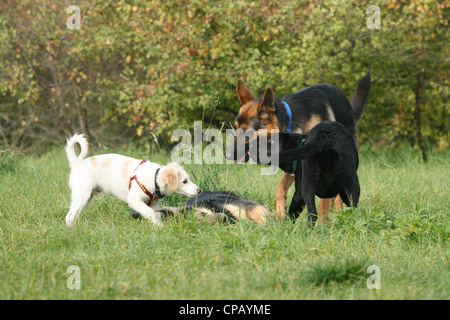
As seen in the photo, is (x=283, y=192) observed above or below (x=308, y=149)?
below

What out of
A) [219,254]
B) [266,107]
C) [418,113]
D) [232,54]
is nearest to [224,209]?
[266,107]

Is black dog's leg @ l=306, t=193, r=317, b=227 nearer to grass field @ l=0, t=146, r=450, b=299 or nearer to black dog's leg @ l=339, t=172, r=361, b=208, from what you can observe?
grass field @ l=0, t=146, r=450, b=299

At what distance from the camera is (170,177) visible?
544 centimetres

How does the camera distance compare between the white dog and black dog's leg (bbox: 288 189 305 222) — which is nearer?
black dog's leg (bbox: 288 189 305 222)

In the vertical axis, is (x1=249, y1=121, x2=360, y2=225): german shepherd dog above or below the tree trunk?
below

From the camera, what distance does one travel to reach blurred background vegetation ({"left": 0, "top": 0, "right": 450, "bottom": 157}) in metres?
9.58

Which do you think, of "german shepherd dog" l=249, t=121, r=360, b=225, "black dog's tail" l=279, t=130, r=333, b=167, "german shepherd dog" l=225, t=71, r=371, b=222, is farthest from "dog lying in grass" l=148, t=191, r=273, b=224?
"black dog's tail" l=279, t=130, r=333, b=167

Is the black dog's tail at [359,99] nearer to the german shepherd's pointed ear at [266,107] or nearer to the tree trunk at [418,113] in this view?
the german shepherd's pointed ear at [266,107]

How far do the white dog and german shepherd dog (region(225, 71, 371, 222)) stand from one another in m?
0.60

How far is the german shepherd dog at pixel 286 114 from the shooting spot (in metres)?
5.44

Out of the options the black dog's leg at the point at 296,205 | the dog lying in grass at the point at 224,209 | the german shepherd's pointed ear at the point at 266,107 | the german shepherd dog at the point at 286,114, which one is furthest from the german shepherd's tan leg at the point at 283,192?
the german shepherd's pointed ear at the point at 266,107

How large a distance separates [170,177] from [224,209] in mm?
627

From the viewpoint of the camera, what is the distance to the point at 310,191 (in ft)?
15.3

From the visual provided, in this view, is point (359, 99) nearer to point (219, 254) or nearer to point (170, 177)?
point (170, 177)
